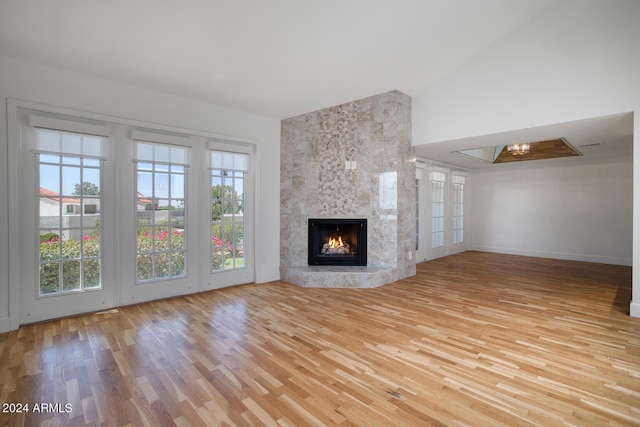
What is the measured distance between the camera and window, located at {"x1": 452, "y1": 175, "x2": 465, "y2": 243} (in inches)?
318

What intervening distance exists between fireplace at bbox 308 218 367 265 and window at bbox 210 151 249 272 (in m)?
1.19

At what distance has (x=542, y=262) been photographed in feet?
22.3

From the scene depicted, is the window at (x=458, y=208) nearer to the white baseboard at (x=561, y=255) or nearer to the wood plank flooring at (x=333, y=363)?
the white baseboard at (x=561, y=255)

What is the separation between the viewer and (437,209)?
742cm

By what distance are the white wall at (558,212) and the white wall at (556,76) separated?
13.4 feet

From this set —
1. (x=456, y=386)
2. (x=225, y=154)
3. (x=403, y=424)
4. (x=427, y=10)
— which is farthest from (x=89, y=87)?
(x=456, y=386)

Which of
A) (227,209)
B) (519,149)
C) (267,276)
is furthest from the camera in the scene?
(519,149)

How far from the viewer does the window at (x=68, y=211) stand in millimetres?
3266

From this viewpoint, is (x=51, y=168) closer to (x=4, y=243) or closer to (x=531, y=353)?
(x=4, y=243)

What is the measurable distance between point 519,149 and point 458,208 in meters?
2.14

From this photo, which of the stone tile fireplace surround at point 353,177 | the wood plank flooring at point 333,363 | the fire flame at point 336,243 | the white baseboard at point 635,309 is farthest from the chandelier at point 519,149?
the fire flame at point 336,243

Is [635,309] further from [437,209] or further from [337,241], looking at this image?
[437,209]

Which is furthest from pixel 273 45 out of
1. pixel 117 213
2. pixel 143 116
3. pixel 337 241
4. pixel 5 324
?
pixel 5 324

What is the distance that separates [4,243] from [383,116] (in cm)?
501
